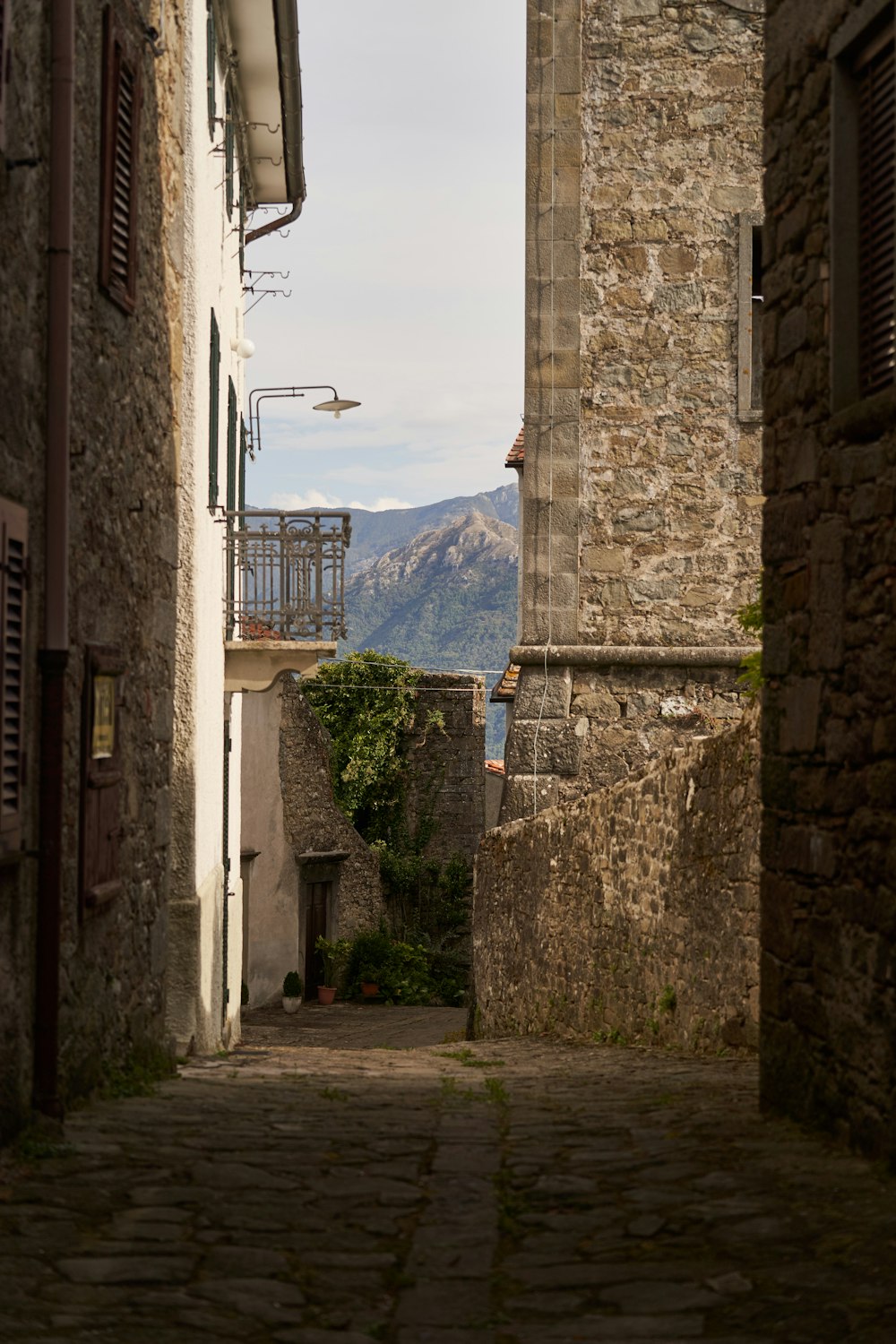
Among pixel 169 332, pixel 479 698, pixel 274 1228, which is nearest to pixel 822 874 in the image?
pixel 274 1228

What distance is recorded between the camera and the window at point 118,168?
633 centimetres

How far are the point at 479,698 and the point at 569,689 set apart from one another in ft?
43.5

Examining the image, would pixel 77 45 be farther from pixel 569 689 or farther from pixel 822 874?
pixel 569 689

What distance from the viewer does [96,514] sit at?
6.22 metres

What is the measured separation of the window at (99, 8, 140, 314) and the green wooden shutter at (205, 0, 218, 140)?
335cm

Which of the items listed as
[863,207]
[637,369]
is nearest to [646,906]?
[637,369]

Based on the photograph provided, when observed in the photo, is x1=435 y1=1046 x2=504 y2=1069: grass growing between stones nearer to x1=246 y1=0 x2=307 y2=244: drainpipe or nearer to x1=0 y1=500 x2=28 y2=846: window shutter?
x1=0 y1=500 x2=28 y2=846: window shutter

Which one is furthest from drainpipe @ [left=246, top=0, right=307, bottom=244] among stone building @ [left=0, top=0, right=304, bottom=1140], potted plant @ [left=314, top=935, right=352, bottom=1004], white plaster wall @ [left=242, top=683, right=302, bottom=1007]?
potted plant @ [left=314, top=935, right=352, bottom=1004]

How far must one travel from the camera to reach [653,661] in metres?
11.9

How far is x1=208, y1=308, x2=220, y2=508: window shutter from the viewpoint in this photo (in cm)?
1029

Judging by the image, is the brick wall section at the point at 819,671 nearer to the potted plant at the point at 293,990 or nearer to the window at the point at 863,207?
the window at the point at 863,207

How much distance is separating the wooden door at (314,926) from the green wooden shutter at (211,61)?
14303 millimetres

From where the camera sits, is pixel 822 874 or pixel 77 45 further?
pixel 77 45

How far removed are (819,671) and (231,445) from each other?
8.26m
